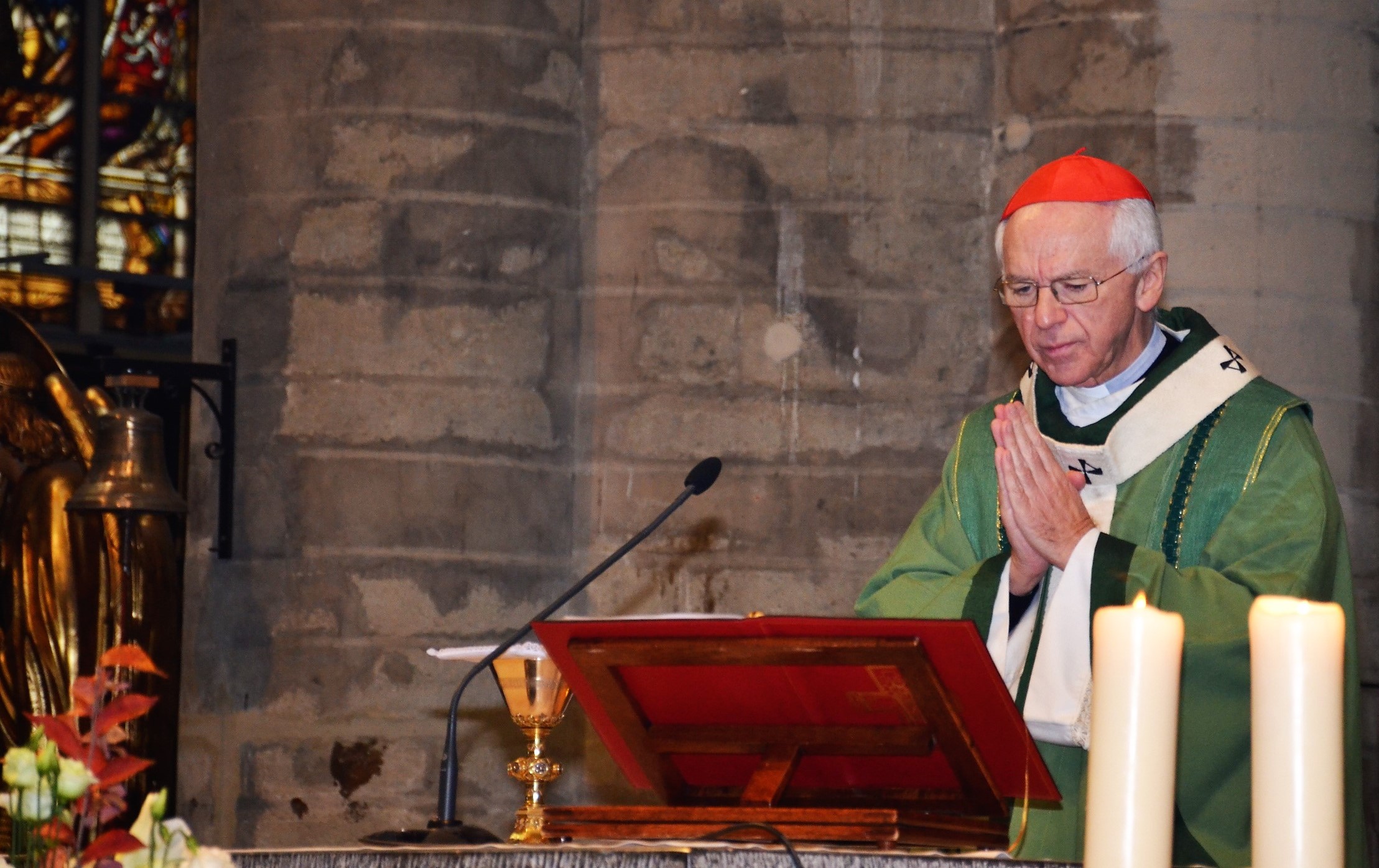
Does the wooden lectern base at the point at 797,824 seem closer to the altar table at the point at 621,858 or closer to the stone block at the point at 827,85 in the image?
the altar table at the point at 621,858

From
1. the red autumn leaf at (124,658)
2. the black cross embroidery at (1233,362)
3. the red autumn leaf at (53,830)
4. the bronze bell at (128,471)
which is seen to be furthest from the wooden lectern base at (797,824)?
the bronze bell at (128,471)

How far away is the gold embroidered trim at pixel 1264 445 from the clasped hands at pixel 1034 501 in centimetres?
34

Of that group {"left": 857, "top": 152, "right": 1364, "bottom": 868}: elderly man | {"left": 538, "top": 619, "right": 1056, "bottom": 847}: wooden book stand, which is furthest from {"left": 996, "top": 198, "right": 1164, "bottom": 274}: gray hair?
{"left": 538, "top": 619, "right": 1056, "bottom": 847}: wooden book stand

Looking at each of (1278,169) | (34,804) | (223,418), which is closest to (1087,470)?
(1278,169)

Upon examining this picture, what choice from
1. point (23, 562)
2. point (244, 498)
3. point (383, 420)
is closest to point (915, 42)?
point (383, 420)

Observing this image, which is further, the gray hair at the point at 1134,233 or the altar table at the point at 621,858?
the gray hair at the point at 1134,233

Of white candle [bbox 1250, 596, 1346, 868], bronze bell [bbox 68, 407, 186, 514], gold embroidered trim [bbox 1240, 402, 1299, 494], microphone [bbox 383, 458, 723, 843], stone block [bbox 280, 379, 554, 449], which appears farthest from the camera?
stone block [bbox 280, 379, 554, 449]

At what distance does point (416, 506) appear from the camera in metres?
5.68

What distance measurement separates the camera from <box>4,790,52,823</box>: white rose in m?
1.40

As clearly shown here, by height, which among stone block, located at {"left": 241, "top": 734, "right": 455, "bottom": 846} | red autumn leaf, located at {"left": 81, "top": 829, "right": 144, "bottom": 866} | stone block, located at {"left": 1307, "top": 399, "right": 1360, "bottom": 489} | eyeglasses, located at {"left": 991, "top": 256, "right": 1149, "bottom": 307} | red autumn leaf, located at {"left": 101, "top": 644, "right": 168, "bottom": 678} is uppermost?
eyeglasses, located at {"left": 991, "top": 256, "right": 1149, "bottom": 307}

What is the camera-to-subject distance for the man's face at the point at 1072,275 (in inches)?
133

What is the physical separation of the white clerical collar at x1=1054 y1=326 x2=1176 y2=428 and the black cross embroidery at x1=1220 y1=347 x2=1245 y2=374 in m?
0.12

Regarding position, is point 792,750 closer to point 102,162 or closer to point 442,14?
point 442,14

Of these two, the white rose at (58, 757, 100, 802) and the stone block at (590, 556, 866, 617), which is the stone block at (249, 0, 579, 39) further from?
the white rose at (58, 757, 100, 802)
